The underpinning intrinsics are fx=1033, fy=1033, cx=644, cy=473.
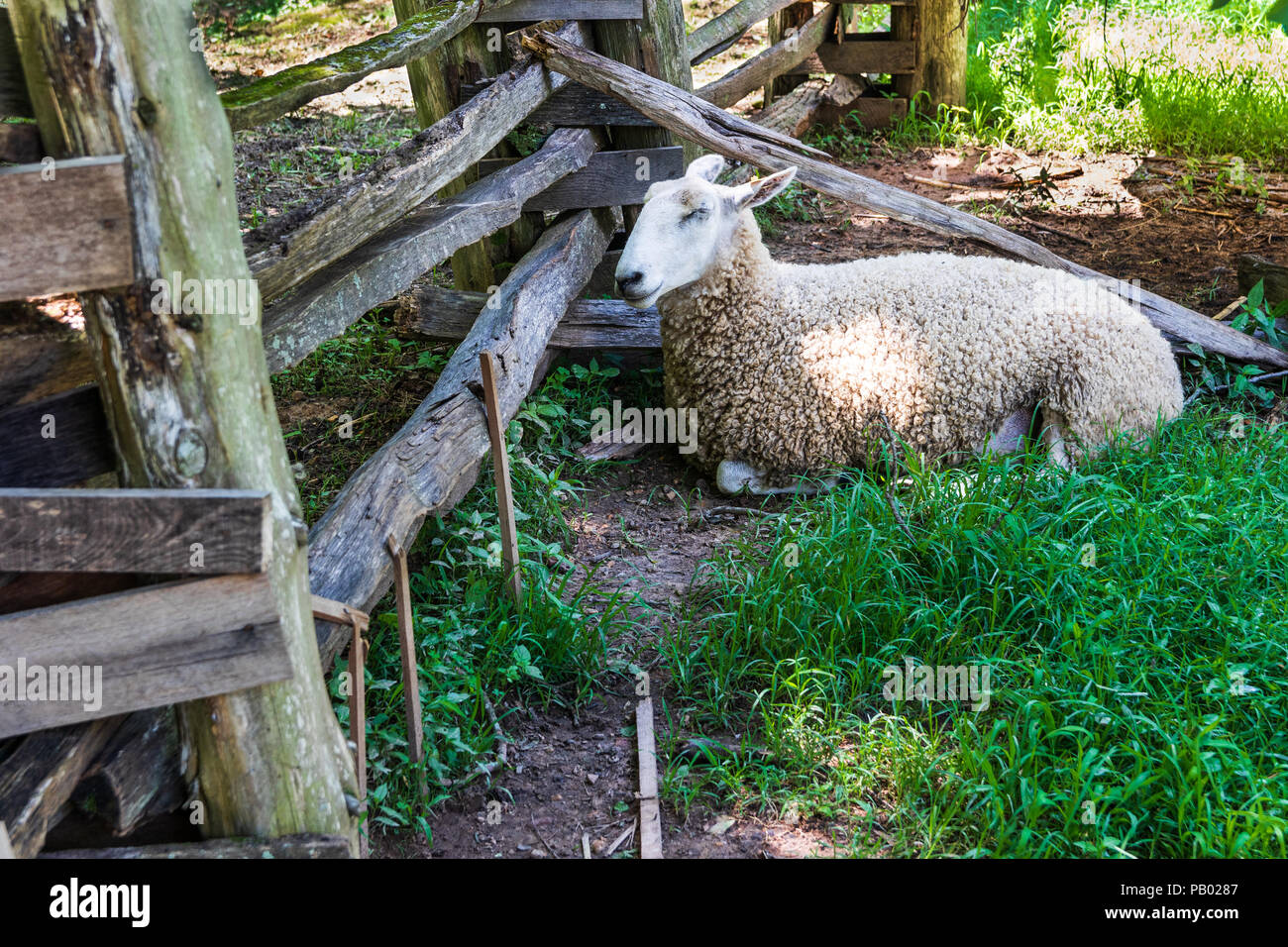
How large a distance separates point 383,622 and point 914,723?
170 cm

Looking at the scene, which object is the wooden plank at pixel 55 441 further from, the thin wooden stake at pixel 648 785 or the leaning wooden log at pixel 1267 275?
the leaning wooden log at pixel 1267 275

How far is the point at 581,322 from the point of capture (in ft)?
16.8

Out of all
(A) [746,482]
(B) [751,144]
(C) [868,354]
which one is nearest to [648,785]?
(A) [746,482]

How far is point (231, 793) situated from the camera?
229 cm

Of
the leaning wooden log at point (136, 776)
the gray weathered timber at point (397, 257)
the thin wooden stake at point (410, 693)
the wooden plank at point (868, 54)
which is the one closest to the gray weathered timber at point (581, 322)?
the gray weathered timber at point (397, 257)

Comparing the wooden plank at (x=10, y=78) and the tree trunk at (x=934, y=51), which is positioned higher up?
the wooden plank at (x=10, y=78)

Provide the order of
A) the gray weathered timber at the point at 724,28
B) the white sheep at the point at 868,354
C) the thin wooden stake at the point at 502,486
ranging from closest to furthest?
the thin wooden stake at the point at 502,486 < the white sheep at the point at 868,354 < the gray weathered timber at the point at 724,28

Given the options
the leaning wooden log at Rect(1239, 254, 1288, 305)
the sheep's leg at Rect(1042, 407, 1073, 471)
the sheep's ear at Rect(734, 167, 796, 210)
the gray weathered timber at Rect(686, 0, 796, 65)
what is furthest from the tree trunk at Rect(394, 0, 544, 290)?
the leaning wooden log at Rect(1239, 254, 1288, 305)

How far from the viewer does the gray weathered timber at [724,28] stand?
6.38m

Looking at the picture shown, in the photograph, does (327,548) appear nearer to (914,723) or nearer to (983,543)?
(914,723)

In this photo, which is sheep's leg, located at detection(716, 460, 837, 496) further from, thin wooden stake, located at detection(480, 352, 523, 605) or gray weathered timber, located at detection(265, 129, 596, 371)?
gray weathered timber, located at detection(265, 129, 596, 371)

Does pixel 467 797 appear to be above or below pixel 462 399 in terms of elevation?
below

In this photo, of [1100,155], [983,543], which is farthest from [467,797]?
[1100,155]

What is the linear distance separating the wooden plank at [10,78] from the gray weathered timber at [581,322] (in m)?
3.05
